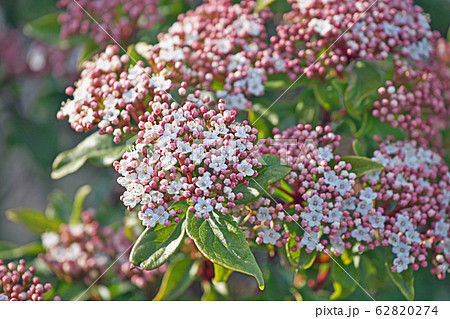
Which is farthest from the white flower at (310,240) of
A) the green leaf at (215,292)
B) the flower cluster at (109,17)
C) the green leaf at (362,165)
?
the flower cluster at (109,17)

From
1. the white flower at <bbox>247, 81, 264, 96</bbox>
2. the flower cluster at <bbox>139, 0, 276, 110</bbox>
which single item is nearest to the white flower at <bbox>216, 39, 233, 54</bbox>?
the flower cluster at <bbox>139, 0, 276, 110</bbox>

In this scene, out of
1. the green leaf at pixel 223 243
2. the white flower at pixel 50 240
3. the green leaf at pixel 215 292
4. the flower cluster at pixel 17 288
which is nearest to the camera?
the green leaf at pixel 223 243

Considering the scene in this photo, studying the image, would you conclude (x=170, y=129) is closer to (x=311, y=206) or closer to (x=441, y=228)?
(x=311, y=206)

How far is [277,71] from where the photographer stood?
181 centimetres

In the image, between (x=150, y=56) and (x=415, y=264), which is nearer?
(x=415, y=264)

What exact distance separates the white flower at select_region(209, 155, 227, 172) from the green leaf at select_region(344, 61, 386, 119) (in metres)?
0.61

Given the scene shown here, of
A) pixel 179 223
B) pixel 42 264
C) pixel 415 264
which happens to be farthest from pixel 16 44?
pixel 415 264

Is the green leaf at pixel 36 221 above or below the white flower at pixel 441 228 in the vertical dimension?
below

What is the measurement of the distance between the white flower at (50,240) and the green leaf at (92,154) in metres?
0.67

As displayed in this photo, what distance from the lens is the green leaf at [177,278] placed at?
6.30 ft

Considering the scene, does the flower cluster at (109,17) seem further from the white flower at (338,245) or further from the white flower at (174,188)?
the white flower at (338,245)

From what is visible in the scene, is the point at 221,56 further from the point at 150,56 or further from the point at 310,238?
the point at 310,238
